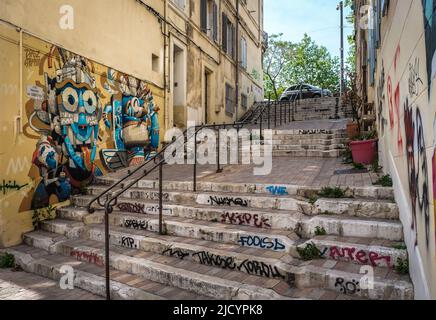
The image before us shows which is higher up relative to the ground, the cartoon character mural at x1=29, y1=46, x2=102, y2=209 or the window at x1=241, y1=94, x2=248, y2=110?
the window at x1=241, y1=94, x2=248, y2=110

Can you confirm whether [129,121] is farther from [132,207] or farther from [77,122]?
[132,207]

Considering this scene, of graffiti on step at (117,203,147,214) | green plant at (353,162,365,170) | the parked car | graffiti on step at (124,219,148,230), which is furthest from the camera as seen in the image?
the parked car

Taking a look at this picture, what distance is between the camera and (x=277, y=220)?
169 inches

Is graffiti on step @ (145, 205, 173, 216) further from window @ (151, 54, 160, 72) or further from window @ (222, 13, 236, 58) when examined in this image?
window @ (222, 13, 236, 58)

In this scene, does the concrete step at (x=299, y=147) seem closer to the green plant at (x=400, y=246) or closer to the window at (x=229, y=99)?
the green plant at (x=400, y=246)

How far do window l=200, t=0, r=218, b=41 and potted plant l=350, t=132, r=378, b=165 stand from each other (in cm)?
813

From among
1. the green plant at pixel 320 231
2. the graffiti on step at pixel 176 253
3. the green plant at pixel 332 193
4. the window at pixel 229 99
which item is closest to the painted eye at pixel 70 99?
the graffiti on step at pixel 176 253

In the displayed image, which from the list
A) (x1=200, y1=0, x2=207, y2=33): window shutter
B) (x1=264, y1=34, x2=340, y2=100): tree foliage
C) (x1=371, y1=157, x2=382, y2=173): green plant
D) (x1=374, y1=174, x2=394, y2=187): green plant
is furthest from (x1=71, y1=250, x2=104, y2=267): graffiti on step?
(x1=264, y1=34, x2=340, y2=100): tree foliage

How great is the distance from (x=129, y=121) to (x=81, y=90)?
65.8 inches

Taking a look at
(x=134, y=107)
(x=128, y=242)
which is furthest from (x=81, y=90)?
(x=128, y=242)

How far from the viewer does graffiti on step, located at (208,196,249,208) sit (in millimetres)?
5020
